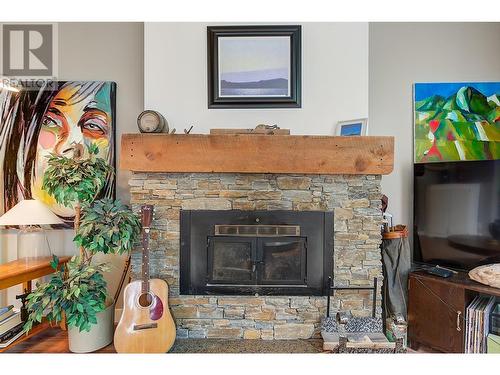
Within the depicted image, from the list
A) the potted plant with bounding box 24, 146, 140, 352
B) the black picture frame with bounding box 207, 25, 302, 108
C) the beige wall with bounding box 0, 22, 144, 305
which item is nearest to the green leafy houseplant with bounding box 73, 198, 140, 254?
the potted plant with bounding box 24, 146, 140, 352

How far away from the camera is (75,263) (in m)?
1.73

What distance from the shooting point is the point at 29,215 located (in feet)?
6.25

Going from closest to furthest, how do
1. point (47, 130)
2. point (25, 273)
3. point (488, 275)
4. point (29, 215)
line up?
1. point (488, 275)
2. point (25, 273)
3. point (29, 215)
4. point (47, 130)

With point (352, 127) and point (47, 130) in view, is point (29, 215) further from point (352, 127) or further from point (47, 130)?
point (352, 127)

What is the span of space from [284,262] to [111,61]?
6.52 ft

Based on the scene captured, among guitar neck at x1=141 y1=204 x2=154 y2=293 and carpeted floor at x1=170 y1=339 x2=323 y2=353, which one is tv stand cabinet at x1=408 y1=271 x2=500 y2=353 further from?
guitar neck at x1=141 y1=204 x2=154 y2=293

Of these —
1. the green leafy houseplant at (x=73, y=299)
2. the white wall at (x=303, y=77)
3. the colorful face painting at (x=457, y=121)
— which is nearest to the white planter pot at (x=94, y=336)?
the green leafy houseplant at (x=73, y=299)

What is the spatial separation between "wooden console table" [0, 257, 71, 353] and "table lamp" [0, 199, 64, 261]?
0.05 meters

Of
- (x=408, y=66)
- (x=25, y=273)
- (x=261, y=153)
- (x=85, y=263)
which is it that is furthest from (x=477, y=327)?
(x=25, y=273)

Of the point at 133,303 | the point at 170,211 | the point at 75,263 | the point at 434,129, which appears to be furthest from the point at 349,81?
the point at 75,263

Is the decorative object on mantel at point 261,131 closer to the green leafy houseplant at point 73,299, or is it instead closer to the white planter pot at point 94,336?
the green leafy houseplant at point 73,299

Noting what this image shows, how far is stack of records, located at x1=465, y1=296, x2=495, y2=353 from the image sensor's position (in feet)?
5.42

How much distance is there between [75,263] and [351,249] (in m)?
1.73
